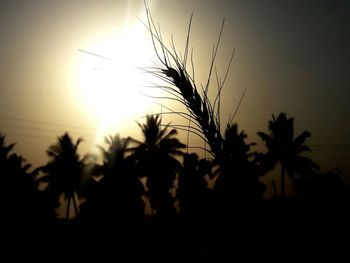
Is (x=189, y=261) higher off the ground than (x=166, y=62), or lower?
lower

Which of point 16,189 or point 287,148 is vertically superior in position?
point 287,148

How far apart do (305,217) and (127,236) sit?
12.5 meters

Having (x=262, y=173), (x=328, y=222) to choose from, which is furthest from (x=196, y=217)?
(x=328, y=222)

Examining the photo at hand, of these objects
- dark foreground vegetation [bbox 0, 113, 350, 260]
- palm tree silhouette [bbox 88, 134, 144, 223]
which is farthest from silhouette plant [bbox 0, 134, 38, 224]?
palm tree silhouette [bbox 88, 134, 144, 223]

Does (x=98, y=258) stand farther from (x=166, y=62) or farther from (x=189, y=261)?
(x=166, y=62)

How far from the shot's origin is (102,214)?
922 inches

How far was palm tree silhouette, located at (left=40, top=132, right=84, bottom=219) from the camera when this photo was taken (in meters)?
24.2

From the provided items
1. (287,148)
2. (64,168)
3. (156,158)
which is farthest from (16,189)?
(287,148)

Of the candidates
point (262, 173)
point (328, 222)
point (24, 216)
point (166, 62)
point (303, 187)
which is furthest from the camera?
point (303, 187)

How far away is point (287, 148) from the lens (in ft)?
86.3

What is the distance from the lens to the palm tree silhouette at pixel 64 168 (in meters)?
24.2

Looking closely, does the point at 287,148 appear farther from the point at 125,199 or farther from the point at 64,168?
the point at 64,168

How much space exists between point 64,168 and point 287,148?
1887 cm

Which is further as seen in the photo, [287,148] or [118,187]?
[287,148]
